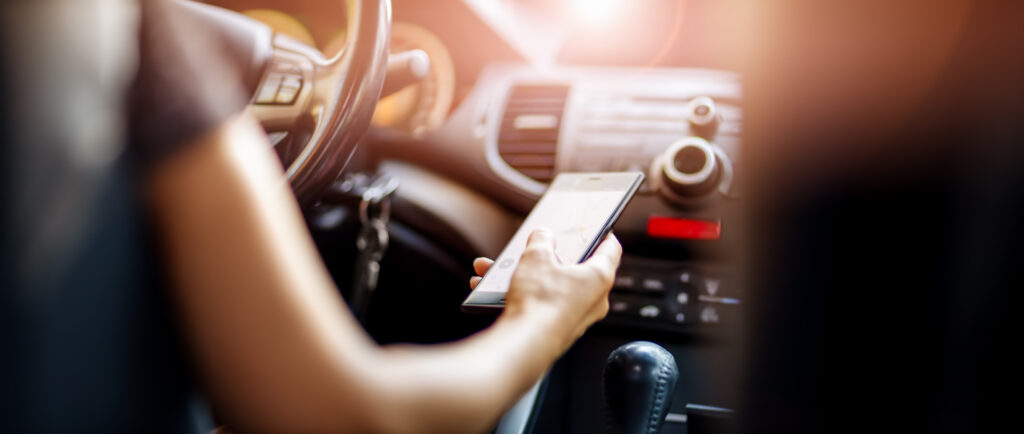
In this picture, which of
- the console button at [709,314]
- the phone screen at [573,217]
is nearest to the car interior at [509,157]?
the console button at [709,314]

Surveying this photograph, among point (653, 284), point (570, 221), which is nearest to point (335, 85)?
point (570, 221)

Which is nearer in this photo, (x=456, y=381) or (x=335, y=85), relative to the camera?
(x=456, y=381)

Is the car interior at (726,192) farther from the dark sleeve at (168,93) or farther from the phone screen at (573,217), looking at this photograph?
the dark sleeve at (168,93)

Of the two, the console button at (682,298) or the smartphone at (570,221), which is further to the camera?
the console button at (682,298)

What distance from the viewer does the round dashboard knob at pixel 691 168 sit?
3.35 feet

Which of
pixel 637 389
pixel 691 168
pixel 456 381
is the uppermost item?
pixel 691 168

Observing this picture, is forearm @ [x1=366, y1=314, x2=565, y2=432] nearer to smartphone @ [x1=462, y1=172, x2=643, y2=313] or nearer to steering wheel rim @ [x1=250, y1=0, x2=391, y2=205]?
smartphone @ [x1=462, y1=172, x2=643, y2=313]

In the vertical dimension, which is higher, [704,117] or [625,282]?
[704,117]

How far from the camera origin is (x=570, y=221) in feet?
2.66

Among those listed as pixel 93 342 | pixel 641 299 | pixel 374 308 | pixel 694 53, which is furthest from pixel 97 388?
pixel 694 53

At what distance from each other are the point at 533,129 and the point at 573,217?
16.1 inches

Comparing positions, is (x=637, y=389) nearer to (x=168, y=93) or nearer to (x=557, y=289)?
(x=557, y=289)

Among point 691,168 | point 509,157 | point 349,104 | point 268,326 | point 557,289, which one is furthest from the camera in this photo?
point 509,157

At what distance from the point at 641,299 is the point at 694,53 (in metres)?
0.68
